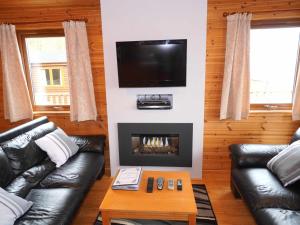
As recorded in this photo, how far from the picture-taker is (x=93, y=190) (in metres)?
2.65

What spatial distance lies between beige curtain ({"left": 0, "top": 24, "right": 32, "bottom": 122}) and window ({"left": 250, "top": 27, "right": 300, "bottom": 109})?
10.0 feet

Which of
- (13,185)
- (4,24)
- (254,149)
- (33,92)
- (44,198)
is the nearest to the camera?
(44,198)

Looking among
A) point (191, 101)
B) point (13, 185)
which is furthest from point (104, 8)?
point (13, 185)

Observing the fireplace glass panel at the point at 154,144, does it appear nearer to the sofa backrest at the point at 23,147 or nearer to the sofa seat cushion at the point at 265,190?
the sofa seat cushion at the point at 265,190

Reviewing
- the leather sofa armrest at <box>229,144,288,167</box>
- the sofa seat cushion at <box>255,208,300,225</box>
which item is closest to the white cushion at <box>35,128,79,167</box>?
the leather sofa armrest at <box>229,144,288,167</box>

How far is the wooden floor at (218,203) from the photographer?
2.12 m

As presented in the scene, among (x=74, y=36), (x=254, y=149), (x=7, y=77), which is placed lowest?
(x=254, y=149)

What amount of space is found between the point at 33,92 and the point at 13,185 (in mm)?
1637

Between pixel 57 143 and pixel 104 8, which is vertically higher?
pixel 104 8

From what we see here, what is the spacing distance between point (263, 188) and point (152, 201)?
944mm

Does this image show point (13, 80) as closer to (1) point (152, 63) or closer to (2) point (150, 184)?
(1) point (152, 63)

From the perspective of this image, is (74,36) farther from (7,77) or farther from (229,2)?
(229,2)

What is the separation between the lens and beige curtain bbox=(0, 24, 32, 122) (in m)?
2.87

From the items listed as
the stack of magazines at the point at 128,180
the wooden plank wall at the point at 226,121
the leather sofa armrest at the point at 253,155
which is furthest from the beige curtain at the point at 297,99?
the stack of magazines at the point at 128,180
